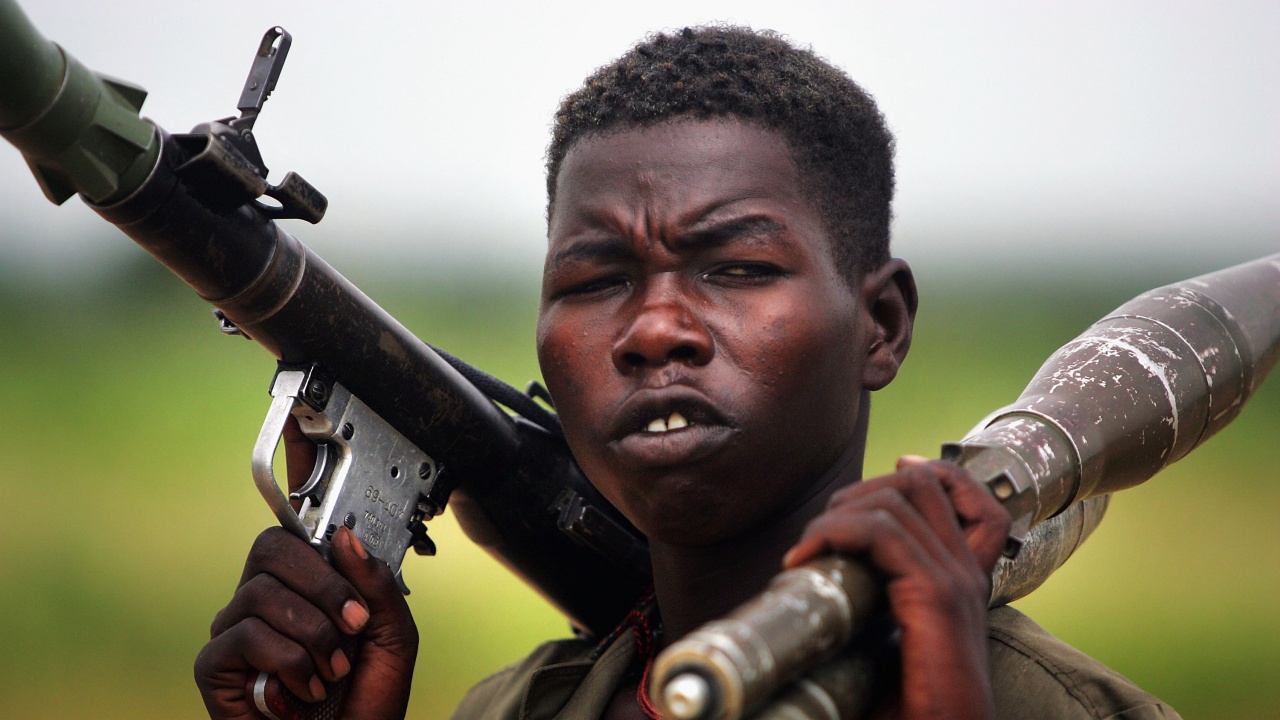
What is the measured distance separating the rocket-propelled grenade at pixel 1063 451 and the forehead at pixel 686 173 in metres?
0.62

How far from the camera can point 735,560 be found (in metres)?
2.33

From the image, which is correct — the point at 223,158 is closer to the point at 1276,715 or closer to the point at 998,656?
the point at 998,656

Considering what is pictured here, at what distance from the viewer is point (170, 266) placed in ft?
7.21

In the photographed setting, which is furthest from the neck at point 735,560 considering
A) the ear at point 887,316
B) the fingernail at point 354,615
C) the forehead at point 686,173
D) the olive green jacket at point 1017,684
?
the fingernail at point 354,615

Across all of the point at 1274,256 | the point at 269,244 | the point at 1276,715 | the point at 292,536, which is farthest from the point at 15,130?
the point at 1276,715

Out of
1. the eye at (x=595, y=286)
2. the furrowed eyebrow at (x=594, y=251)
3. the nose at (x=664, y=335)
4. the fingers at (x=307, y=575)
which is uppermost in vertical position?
the furrowed eyebrow at (x=594, y=251)

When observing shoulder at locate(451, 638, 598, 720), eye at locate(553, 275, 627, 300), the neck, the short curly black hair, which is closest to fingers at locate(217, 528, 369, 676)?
shoulder at locate(451, 638, 598, 720)

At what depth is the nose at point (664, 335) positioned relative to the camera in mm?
2059

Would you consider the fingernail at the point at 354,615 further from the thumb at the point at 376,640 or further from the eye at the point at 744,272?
the eye at the point at 744,272

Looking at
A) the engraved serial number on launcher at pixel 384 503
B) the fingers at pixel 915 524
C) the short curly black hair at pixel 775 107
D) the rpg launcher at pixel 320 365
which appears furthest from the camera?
the engraved serial number on launcher at pixel 384 503

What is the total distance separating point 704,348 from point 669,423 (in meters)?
0.15

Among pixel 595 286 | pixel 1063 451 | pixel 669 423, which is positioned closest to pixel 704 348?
pixel 669 423

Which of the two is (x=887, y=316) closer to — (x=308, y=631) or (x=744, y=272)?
(x=744, y=272)

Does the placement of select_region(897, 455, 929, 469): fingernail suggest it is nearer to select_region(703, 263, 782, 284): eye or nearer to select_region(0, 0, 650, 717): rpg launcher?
select_region(703, 263, 782, 284): eye
